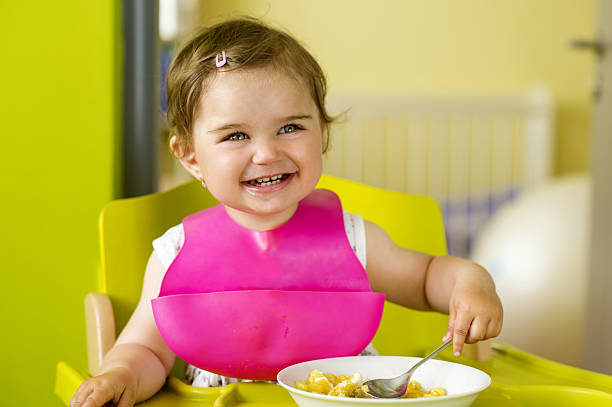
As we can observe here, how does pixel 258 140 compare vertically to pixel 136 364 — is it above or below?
above

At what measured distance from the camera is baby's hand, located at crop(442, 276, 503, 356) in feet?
1.94

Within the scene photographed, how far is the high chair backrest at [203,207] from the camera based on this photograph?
2.54ft

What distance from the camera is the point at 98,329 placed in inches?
28.1

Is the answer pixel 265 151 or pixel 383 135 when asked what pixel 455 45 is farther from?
pixel 265 151

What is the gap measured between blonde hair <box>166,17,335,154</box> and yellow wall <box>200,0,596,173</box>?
163 centimetres

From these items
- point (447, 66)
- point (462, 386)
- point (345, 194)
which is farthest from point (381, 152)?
point (462, 386)

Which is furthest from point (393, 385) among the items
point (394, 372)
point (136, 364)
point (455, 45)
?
point (455, 45)

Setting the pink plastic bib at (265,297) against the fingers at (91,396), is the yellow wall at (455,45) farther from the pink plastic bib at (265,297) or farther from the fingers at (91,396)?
the fingers at (91,396)

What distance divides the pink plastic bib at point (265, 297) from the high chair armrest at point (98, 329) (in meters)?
0.12

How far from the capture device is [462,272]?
26.0 inches

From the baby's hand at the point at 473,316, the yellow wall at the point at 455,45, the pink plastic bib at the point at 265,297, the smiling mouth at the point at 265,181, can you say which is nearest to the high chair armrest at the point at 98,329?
the pink plastic bib at the point at 265,297

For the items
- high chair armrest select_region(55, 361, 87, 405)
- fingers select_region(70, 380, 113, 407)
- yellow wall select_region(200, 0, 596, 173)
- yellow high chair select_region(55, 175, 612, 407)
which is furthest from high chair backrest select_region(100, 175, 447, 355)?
yellow wall select_region(200, 0, 596, 173)

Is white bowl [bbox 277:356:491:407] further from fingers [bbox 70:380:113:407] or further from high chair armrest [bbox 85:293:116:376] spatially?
high chair armrest [bbox 85:293:116:376]

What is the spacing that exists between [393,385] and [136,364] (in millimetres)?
236
